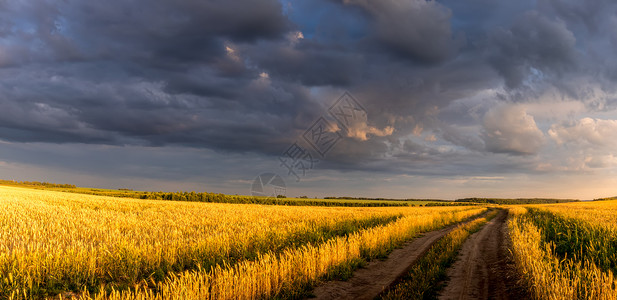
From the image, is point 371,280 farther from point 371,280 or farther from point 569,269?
point 569,269

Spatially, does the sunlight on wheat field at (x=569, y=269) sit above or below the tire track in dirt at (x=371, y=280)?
above

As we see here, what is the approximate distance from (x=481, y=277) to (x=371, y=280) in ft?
13.1

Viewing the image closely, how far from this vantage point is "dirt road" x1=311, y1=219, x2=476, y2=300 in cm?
857

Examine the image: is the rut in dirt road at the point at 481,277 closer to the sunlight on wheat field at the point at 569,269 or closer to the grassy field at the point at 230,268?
the grassy field at the point at 230,268

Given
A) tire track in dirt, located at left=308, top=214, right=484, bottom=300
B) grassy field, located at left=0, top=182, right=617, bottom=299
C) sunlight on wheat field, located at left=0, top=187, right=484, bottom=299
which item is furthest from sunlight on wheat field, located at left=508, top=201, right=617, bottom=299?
sunlight on wheat field, located at left=0, top=187, right=484, bottom=299

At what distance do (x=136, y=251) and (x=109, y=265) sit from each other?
889 mm

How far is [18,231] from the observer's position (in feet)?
46.4

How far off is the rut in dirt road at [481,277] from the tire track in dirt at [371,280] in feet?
5.37

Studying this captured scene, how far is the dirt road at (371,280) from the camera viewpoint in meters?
8.57

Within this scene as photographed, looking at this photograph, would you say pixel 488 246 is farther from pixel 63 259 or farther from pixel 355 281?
pixel 63 259

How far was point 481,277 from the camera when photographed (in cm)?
1052

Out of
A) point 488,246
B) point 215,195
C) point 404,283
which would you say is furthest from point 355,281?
point 215,195

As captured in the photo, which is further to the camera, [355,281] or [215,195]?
[215,195]

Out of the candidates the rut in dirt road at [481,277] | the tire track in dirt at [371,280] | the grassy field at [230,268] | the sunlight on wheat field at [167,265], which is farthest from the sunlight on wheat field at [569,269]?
the sunlight on wheat field at [167,265]
